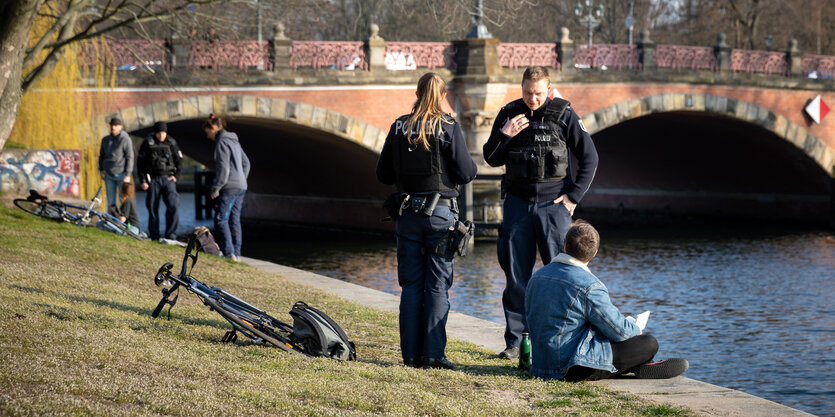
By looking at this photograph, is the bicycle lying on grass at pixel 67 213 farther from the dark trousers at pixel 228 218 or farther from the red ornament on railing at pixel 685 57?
the red ornament on railing at pixel 685 57

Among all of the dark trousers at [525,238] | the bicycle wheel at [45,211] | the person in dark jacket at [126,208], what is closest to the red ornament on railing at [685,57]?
the person in dark jacket at [126,208]

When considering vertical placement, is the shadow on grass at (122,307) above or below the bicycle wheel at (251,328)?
below

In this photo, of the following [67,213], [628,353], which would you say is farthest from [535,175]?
[67,213]

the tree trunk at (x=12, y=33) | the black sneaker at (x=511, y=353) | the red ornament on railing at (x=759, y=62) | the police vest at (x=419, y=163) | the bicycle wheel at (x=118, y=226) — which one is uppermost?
the red ornament on railing at (x=759, y=62)

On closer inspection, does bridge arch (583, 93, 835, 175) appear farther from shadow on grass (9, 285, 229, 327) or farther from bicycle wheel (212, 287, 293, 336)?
bicycle wheel (212, 287, 293, 336)

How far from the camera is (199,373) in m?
5.07

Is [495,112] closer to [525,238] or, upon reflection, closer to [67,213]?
[67,213]

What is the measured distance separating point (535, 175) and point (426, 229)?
0.86m

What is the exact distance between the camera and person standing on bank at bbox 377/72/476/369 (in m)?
5.86

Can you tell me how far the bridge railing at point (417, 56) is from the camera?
1844 cm

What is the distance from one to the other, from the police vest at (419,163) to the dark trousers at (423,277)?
14cm

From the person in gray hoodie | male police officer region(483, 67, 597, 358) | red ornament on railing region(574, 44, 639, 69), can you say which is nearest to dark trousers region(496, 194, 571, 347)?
male police officer region(483, 67, 597, 358)

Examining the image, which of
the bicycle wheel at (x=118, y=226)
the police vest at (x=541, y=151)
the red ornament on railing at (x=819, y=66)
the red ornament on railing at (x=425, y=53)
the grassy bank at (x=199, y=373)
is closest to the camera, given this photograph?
the grassy bank at (x=199, y=373)

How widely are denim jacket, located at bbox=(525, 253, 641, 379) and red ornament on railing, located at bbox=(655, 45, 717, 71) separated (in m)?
19.5
